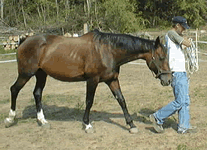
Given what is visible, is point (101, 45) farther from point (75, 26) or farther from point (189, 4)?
point (189, 4)

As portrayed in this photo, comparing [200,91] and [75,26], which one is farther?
[75,26]

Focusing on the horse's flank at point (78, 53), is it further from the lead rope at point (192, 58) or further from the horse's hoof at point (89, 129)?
the horse's hoof at point (89, 129)

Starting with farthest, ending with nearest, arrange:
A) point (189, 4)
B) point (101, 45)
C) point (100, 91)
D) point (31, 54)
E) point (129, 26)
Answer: point (189, 4)
point (129, 26)
point (100, 91)
point (31, 54)
point (101, 45)

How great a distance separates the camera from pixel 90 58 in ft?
16.2

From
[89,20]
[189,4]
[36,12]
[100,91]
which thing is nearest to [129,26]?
[89,20]

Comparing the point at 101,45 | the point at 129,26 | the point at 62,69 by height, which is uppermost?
the point at 101,45

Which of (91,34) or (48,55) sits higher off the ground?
(91,34)

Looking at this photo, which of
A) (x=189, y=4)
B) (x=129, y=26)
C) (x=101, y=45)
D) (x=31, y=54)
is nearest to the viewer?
(x=101, y=45)

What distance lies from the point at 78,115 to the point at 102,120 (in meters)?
0.70

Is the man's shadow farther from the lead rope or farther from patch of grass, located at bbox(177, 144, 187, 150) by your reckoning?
the lead rope

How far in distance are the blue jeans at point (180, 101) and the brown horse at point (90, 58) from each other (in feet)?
0.49

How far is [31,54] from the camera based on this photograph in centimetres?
535

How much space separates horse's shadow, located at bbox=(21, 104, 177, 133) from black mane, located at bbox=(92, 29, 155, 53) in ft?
4.62

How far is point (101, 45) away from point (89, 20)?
19.3 metres
